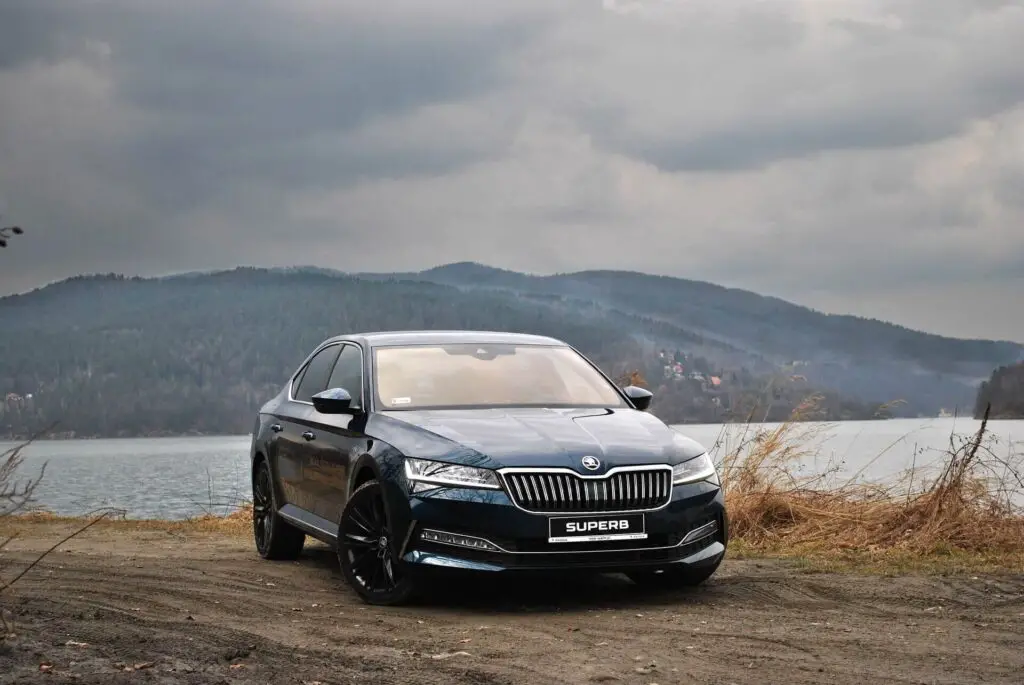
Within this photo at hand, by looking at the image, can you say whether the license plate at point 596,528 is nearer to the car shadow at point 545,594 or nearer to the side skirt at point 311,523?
the car shadow at point 545,594

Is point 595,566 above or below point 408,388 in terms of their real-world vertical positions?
below

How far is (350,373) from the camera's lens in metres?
9.72

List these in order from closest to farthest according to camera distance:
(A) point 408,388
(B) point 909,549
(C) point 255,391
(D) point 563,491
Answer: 1. (D) point 563,491
2. (A) point 408,388
3. (B) point 909,549
4. (C) point 255,391

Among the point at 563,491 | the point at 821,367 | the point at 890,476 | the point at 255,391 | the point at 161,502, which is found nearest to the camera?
the point at 563,491

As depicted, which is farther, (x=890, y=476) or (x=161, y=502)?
(x=161, y=502)

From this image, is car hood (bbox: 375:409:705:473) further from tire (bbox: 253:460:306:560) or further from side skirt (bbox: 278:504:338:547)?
tire (bbox: 253:460:306:560)

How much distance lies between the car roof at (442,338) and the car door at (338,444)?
146 millimetres

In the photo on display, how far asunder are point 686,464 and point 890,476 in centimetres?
556

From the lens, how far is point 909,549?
1114 centimetres

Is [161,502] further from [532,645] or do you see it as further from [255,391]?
[255,391]

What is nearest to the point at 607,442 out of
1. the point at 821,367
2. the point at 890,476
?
the point at 890,476

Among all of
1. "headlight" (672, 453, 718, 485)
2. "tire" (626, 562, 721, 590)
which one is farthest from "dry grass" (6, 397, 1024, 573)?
"headlight" (672, 453, 718, 485)

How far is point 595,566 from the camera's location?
309 inches

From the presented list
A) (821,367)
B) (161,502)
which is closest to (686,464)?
(161,502)
